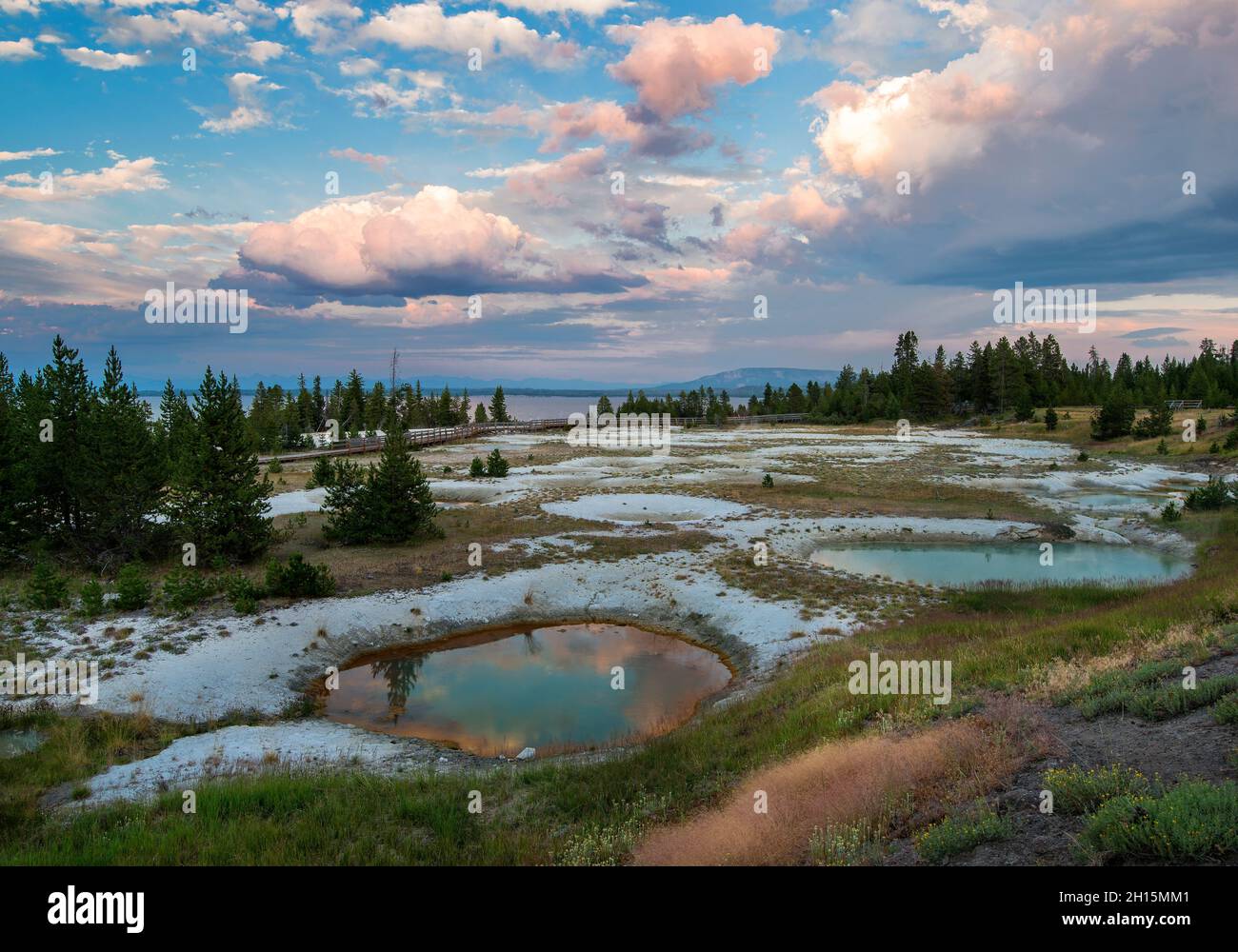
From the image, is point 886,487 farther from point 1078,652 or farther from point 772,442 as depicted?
point 772,442

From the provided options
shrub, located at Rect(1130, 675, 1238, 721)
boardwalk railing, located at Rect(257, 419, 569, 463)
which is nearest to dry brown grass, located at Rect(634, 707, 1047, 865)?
shrub, located at Rect(1130, 675, 1238, 721)

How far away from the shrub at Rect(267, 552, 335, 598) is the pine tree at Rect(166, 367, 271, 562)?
503 cm

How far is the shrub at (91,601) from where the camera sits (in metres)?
19.3

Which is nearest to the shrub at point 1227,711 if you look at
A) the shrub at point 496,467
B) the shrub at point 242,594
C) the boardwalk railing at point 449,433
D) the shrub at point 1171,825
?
the shrub at point 1171,825

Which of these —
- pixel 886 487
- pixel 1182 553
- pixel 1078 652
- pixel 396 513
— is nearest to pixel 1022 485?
pixel 886 487

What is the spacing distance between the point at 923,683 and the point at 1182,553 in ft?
76.3

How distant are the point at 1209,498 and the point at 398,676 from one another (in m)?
40.4

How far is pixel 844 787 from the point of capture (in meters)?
8.64

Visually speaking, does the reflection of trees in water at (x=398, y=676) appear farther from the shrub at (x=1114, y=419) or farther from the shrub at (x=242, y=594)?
the shrub at (x=1114, y=419)

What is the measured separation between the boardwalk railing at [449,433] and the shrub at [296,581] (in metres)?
33.2

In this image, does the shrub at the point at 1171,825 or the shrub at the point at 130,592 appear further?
the shrub at the point at 130,592

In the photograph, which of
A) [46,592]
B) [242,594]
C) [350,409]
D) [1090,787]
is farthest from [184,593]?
[350,409]

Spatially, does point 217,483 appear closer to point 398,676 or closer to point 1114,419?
point 398,676

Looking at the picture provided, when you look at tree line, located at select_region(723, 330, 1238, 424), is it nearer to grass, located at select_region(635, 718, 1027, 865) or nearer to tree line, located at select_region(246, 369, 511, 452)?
tree line, located at select_region(246, 369, 511, 452)
